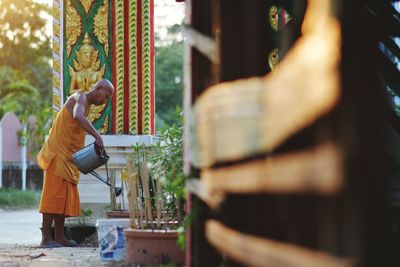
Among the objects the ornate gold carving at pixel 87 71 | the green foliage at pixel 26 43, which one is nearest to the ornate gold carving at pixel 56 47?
the ornate gold carving at pixel 87 71

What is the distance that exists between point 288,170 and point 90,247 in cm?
617

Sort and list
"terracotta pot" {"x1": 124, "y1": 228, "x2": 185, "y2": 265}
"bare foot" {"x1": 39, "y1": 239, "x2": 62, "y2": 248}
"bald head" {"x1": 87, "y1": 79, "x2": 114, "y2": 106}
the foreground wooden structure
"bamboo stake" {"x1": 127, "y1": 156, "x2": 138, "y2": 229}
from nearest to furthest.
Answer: the foreground wooden structure < "terracotta pot" {"x1": 124, "y1": 228, "x2": 185, "y2": 265} < "bamboo stake" {"x1": 127, "y1": 156, "x2": 138, "y2": 229} < "bare foot" {"x1": 39, "y1": 239, "x2": 62, "y2": 248} < "bald head" {"x1": 87, "y1": 79, "x2": 114, "y2": 106}

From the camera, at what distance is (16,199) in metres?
19.5

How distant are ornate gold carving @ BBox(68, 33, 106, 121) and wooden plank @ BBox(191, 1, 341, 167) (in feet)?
18.5

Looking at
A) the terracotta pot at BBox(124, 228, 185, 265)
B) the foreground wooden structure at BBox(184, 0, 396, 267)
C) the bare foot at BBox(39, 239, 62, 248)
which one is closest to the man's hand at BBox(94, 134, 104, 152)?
the bare foot at BBox(39, 239, 62, 248)

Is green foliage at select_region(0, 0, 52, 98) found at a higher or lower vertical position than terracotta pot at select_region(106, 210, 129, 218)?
higher

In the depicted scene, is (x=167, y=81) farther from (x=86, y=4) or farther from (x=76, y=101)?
(x=76, y=101)

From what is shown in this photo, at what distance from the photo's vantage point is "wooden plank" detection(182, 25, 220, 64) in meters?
4.31

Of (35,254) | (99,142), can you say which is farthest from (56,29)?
(35,254)

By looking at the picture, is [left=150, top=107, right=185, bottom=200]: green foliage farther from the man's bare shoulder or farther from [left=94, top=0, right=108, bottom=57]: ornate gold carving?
[left=94, top=0, right=108, bottom=57]: ornate gold carving

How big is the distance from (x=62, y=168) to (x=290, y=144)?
5626 mm

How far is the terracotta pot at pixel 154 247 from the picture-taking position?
19.5ft

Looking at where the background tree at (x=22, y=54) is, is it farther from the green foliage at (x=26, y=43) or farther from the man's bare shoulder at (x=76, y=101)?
the man's bare shoulder at (x=76, y=101)

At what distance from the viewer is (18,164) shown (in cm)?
2350
